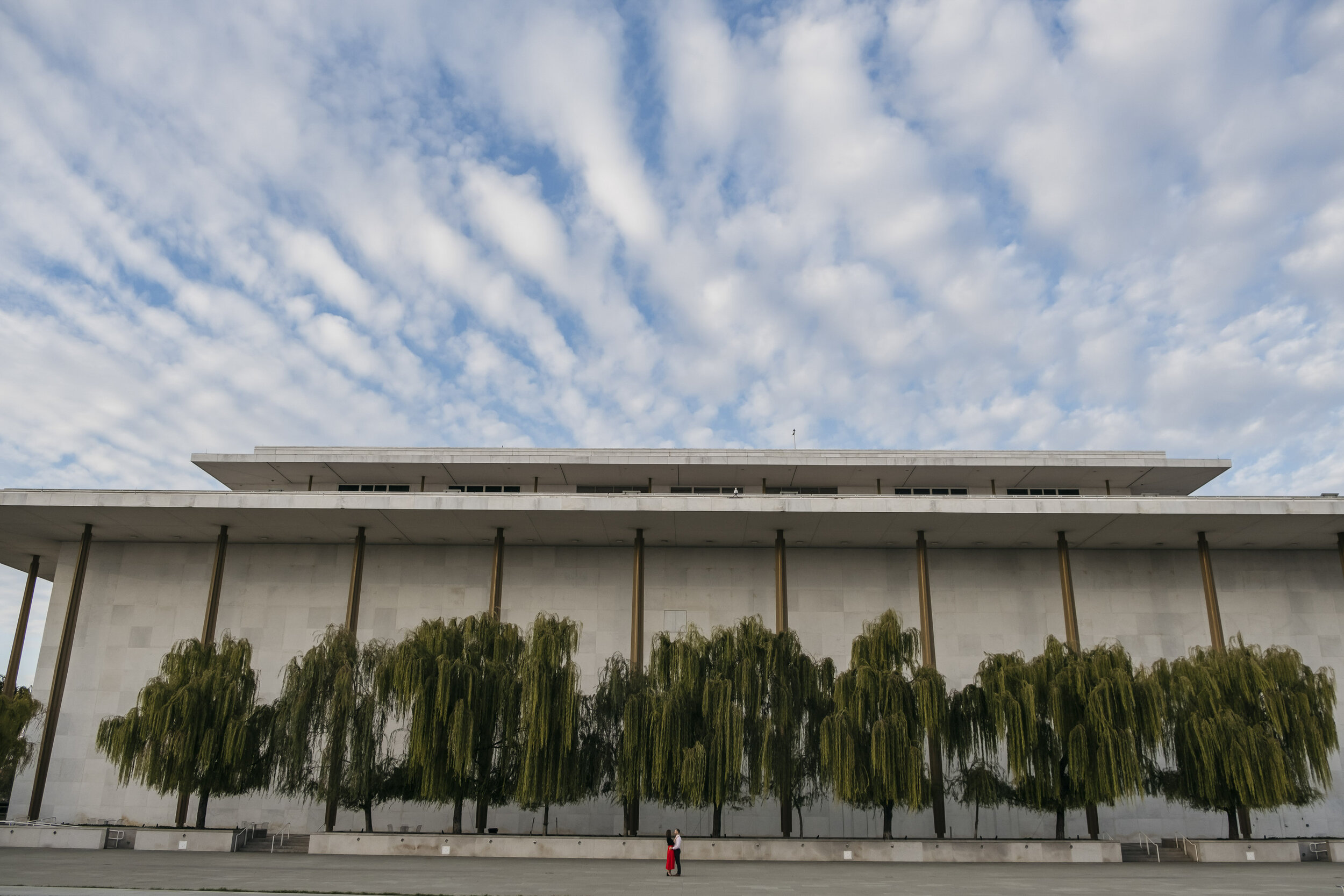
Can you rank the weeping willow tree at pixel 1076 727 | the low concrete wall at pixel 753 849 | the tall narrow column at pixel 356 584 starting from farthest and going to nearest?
Result: 1. the tall narrow column at pixel 356 584
2. the weeping willow tree at pixel 1076 727
3. the low concrete wall at pixel 753 849

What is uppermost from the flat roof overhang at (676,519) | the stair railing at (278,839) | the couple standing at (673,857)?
the flat roof overhang at (676,519)

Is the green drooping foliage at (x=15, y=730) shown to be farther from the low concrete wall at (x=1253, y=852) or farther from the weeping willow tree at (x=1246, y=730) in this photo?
the low concrete wall at (x=1253, y=852)

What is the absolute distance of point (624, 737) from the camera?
20.7 m

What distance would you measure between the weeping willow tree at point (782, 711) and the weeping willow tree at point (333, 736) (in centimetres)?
839

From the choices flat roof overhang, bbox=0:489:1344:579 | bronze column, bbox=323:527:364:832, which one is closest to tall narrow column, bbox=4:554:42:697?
flat roof overhang, bbox=0:489:1344:579

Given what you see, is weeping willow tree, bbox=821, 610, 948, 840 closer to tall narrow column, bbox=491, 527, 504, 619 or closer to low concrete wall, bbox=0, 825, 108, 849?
tall narrow column, bbox=491, 527, 504, 619

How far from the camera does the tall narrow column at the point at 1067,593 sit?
26484mm

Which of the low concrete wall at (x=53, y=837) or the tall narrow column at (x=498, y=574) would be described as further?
the tall narrow column at (x=498, y=574)

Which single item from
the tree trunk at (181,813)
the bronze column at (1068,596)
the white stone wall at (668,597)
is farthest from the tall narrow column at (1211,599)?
the tree trunk at (181,813)

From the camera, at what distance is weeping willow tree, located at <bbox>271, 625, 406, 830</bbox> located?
2108cm

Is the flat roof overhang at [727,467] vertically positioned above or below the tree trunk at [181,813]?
above

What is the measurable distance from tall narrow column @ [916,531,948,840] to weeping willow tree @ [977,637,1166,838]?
176 cm

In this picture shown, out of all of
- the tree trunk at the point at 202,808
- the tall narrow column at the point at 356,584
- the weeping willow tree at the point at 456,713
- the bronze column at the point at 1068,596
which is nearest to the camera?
the weeping willow tree at the point at 456,713

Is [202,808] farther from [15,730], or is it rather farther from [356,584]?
[356,584]
